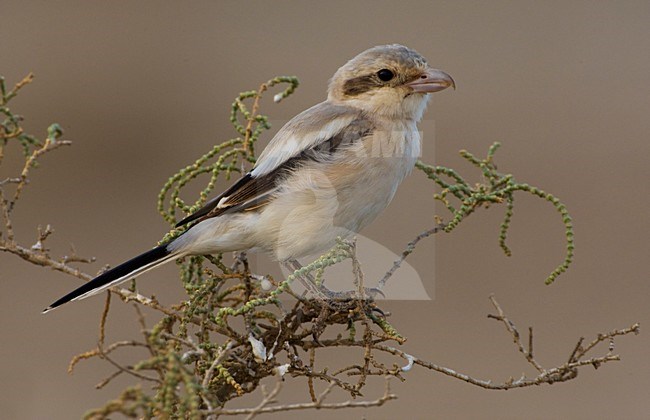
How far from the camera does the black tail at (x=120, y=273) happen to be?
8.75 feet

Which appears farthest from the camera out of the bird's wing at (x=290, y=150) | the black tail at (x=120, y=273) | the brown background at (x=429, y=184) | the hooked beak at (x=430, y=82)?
the brown background at (x=429, y=184)

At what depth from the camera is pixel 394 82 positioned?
3.46 m

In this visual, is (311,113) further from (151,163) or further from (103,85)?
(103,85)

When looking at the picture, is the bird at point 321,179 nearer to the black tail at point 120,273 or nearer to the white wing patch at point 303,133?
the white wing patch at point 303,133

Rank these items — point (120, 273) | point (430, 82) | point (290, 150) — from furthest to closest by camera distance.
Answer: point (430, 82), point (290, 150), point (120, 273)

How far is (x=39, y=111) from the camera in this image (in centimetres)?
969

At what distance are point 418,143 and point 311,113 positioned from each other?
1.34ft

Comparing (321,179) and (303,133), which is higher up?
(303,133)

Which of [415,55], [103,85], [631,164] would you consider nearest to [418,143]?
[415,55]

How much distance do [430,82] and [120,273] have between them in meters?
1.38

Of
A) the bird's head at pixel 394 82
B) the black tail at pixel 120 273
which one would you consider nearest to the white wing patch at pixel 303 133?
the bird's head at pixel 394 82

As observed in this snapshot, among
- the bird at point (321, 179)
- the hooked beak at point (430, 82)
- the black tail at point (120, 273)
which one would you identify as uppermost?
the hooked beak at point (430, 82)

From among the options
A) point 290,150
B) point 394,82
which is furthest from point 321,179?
point 394,82

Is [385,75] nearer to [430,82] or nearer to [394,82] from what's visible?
[394,82]
